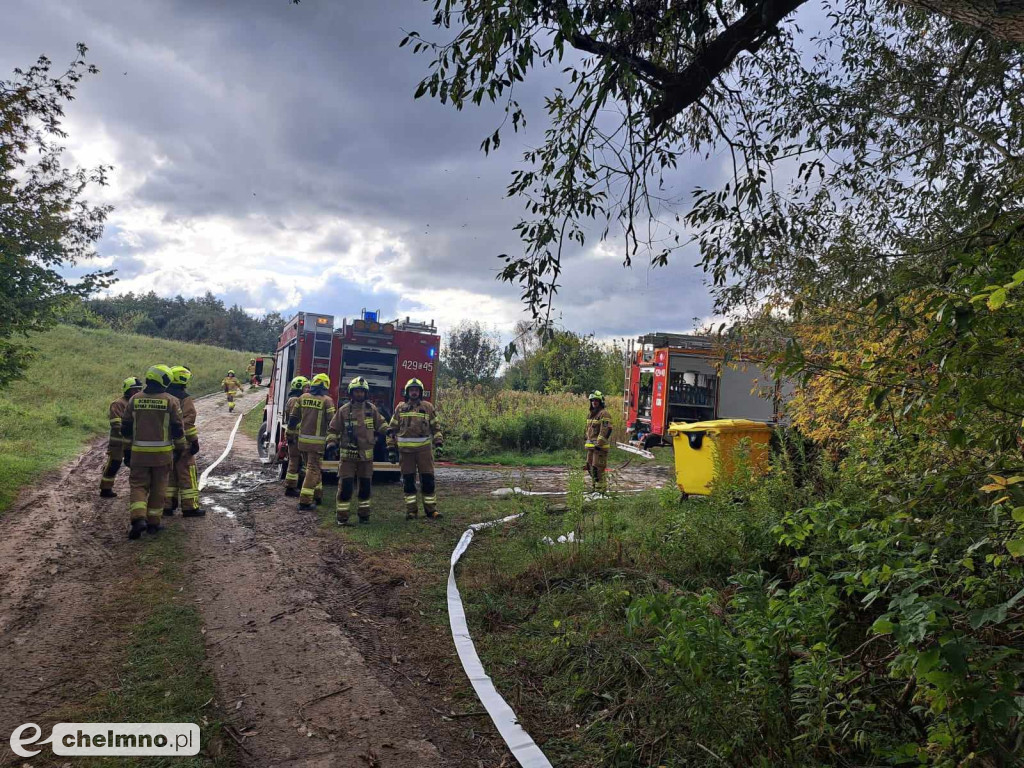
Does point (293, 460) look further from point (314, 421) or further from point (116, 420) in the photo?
point (116, 420)

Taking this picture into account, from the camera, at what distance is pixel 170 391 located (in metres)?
8.41

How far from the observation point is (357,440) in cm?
870

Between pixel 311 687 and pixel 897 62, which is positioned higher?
pixel 897 62

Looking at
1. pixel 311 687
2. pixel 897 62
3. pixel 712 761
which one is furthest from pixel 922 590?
pixel 897 62

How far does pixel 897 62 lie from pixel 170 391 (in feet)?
30.8

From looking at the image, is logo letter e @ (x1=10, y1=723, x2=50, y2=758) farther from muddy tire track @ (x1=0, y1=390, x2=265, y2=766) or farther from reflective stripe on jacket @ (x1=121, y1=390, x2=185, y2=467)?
reflective stripe on jacket @ (x1=121, y1=390, x2=185, y2=467)

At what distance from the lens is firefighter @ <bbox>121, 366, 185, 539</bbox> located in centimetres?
712

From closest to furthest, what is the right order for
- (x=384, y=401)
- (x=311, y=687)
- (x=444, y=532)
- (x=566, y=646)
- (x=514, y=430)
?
(x=311, y=687), (x=566, y=646), (x=444, y=532), (x=384, y=401), (x=514, y=430)

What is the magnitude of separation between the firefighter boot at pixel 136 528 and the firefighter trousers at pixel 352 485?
87.9 inches

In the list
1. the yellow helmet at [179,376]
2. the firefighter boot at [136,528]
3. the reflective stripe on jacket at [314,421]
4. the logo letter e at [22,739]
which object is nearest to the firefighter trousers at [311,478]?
the reflective stripe on jacket at [314,421]

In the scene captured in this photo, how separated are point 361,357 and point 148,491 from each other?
180 inches

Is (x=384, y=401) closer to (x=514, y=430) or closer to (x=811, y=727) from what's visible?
(x=514, y=430)

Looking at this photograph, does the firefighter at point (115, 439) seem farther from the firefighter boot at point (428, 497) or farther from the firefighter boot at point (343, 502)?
the firefighter boot at point (428, 497)

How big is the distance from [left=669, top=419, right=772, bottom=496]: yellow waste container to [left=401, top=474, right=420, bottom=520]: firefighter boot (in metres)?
3.68
